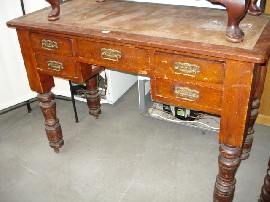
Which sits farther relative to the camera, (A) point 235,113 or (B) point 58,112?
(B) point 58,112

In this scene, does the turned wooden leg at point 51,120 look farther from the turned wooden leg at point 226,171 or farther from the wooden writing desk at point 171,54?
the turned wooden leg at point 226,171

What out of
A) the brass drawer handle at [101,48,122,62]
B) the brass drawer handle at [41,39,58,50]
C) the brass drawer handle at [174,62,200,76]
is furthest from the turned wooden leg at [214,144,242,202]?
the brass drawer handle at [41,39,58,50]

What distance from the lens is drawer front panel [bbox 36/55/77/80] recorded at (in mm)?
1863

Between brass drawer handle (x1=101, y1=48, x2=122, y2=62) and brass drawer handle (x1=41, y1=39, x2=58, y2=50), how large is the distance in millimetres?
333

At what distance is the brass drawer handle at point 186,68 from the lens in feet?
4.76

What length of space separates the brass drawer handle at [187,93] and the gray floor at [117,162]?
73 cm

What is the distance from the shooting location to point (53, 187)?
2068 millimetres

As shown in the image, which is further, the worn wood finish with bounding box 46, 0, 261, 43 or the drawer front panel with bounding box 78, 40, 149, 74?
the drawer front panel with bounding box 78, 40, 149, 74

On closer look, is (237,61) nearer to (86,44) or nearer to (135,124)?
(86,44)

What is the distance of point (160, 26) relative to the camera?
165cm

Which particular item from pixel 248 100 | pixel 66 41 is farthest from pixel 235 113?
pixel 66 41

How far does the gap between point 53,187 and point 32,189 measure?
14 centimetres

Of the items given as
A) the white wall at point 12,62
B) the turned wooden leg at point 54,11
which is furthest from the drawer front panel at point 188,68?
the white wall at point 12,62

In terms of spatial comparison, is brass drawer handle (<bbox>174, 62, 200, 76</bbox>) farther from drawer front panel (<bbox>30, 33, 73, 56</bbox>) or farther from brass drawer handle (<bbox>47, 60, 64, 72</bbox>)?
brass drawer handle (<bbox>47, 60, 64, 72</bbox>)
